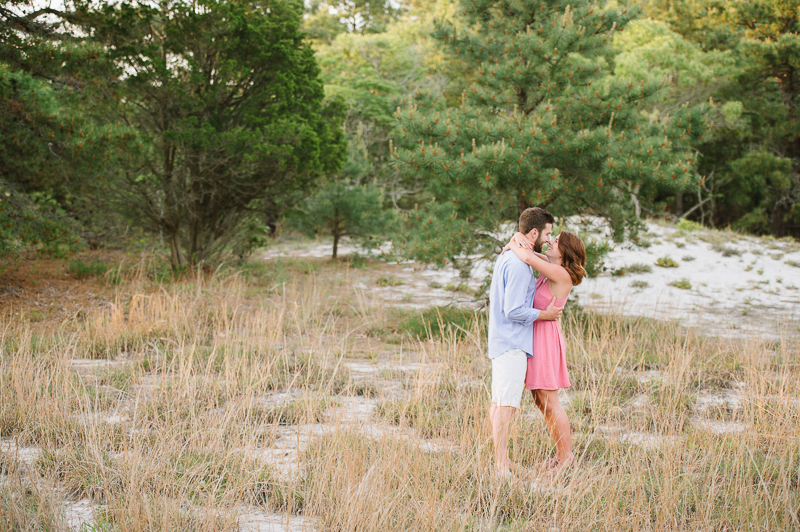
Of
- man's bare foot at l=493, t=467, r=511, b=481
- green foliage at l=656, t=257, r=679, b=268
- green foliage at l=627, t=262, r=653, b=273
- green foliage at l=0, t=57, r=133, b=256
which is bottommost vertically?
man's bare foot at l=493, t=467, r=511, b=481

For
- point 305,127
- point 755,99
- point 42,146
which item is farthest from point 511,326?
point 755,99

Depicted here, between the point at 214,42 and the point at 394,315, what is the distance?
5645 millimetres

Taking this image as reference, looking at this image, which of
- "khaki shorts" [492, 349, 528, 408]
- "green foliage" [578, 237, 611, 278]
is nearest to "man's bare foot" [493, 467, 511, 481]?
"khaki shorts" [492, 349, 528, 408]

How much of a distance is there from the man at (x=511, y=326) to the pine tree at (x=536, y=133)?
9.15ft

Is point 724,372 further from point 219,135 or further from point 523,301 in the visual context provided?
point 219,135

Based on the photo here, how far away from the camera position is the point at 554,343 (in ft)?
10.9

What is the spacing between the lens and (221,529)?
2637 mm

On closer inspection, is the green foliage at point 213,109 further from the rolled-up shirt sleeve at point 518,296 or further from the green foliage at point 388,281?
the rolled-up shirt sleeve at point 518,296

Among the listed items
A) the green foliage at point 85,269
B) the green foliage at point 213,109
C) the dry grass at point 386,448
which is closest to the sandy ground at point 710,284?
the dry grass at point 386,448

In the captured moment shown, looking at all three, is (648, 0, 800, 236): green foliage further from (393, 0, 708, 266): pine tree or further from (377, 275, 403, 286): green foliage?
(393, 0, 708, 266): pine tree

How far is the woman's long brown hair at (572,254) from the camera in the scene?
3320 millimetres

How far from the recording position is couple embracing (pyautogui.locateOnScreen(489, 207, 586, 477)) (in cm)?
317

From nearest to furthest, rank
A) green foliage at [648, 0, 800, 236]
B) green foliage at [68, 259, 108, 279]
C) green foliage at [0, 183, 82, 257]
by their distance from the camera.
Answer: green foliage at [0, 183, 82, 257] → green foliage at [68, 259, 108, 279] → green foliage at [648, 0, 800, 236]

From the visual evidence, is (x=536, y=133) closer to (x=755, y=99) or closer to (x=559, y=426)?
(x=559, y=426)
